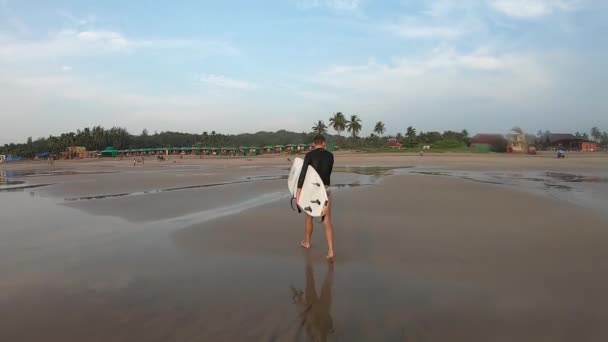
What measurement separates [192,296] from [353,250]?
2727mm

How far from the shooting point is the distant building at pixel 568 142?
7312 cm

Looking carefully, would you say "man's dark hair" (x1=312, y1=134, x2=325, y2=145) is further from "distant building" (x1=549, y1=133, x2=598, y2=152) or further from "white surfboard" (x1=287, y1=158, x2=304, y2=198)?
"distant building" (x1=549, y1=133, x2=598, y2=152)

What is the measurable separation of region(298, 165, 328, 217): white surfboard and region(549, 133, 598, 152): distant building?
85.5 meters

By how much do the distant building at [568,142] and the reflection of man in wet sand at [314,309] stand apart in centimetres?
8661

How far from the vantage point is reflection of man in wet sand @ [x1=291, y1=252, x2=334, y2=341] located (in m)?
3.27

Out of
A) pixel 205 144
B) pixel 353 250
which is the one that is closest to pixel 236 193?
pixel 353 250

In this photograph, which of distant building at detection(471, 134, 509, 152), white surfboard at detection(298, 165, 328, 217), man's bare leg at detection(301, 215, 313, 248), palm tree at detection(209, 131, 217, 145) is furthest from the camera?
palm tree at detection(209, 131, 217, 145)

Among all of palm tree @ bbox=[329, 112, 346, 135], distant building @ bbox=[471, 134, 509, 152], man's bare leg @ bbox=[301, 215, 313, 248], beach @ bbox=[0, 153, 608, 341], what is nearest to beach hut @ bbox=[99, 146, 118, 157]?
palm tree @ bbox=[329, 112, 346, 135]

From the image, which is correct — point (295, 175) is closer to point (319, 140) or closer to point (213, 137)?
point (319, 140)

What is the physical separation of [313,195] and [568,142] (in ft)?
298

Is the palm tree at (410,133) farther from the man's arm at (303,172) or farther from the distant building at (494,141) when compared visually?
the man's arm at (303,172)

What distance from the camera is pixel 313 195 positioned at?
223 inches

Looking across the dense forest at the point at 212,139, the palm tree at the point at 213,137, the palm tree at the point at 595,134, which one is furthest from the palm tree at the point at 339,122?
the palm tree at the point at 595,134

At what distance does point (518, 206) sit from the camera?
31.6 feet
